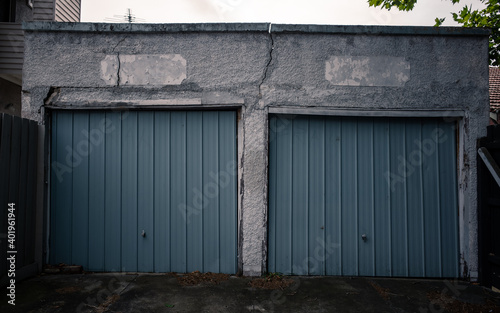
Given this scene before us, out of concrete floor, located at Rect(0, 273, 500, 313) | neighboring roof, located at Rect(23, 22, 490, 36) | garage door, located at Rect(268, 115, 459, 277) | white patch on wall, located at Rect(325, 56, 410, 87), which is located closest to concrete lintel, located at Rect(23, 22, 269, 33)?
neighboring roof, located at Rect(23, 22, 490, 36)

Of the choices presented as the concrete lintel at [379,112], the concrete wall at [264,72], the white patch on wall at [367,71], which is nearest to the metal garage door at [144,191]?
the concrete wall at [264,72]

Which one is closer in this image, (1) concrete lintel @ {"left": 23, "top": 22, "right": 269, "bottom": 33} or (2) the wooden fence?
(2) the wooden fence

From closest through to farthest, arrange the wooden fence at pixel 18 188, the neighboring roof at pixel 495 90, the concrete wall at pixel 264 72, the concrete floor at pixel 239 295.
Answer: the concrete floor at pixel 239 295
the wooden fence at pixel 18 188
the concrete wall at pixel 264 72
the neighboring roof at pixel 495 90

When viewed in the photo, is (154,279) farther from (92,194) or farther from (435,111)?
(435,111)

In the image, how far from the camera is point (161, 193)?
13.0ft

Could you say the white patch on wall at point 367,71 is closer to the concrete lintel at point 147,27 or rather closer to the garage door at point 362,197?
the garage door at point 362,197

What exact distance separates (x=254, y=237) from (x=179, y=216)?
3.29 ft

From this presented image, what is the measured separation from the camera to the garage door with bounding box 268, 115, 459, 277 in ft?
12.8

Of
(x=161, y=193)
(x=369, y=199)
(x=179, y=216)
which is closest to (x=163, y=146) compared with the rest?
(x=161, y=193)

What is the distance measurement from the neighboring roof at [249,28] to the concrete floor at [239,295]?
3.12 meters

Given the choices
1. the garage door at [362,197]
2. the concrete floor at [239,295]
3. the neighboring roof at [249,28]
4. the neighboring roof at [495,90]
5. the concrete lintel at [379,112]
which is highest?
the neighboring roof at [495,90]

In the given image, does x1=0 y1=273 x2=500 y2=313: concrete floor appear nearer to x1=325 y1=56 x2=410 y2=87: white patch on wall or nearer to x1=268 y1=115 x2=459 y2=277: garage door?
x1=268 y1=115 x2=459 y2=277: garage door

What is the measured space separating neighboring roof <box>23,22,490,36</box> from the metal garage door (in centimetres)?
107

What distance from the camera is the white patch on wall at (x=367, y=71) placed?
12.9ft
